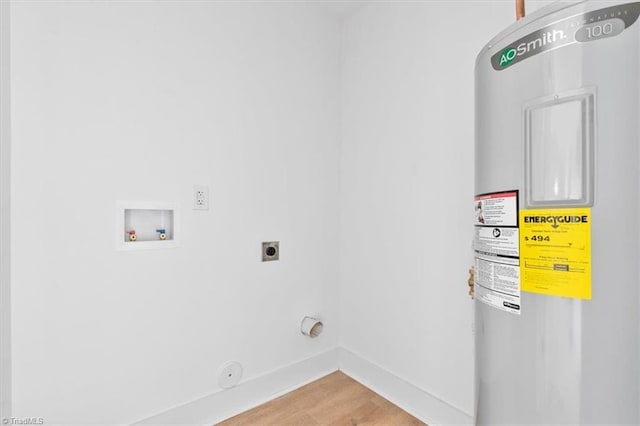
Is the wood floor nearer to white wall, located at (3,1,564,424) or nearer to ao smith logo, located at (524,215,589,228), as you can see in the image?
white wall, located at (3,1,564,424)

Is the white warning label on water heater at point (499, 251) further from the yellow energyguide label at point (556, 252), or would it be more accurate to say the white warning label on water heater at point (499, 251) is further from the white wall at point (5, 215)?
the white wall at point (5, 215)

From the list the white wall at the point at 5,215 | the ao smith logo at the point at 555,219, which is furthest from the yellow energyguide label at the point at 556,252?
the white wall at the point at 5,215

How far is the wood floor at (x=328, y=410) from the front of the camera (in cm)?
151

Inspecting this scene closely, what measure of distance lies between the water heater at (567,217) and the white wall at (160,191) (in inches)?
47.7

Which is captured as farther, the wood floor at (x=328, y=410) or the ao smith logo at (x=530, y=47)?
the wood floor at (x=328, y=410)

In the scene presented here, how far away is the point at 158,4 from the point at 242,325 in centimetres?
153

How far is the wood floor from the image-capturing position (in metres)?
1.51

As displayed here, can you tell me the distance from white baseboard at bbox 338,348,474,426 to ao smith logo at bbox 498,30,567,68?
139cm

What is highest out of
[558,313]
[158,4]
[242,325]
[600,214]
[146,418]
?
[158,4]

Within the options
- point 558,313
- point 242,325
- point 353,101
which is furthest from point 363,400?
point 353,101

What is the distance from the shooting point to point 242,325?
162 cm

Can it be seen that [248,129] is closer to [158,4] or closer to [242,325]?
[158,4]

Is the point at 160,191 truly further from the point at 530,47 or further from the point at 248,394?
the point at 530,47
